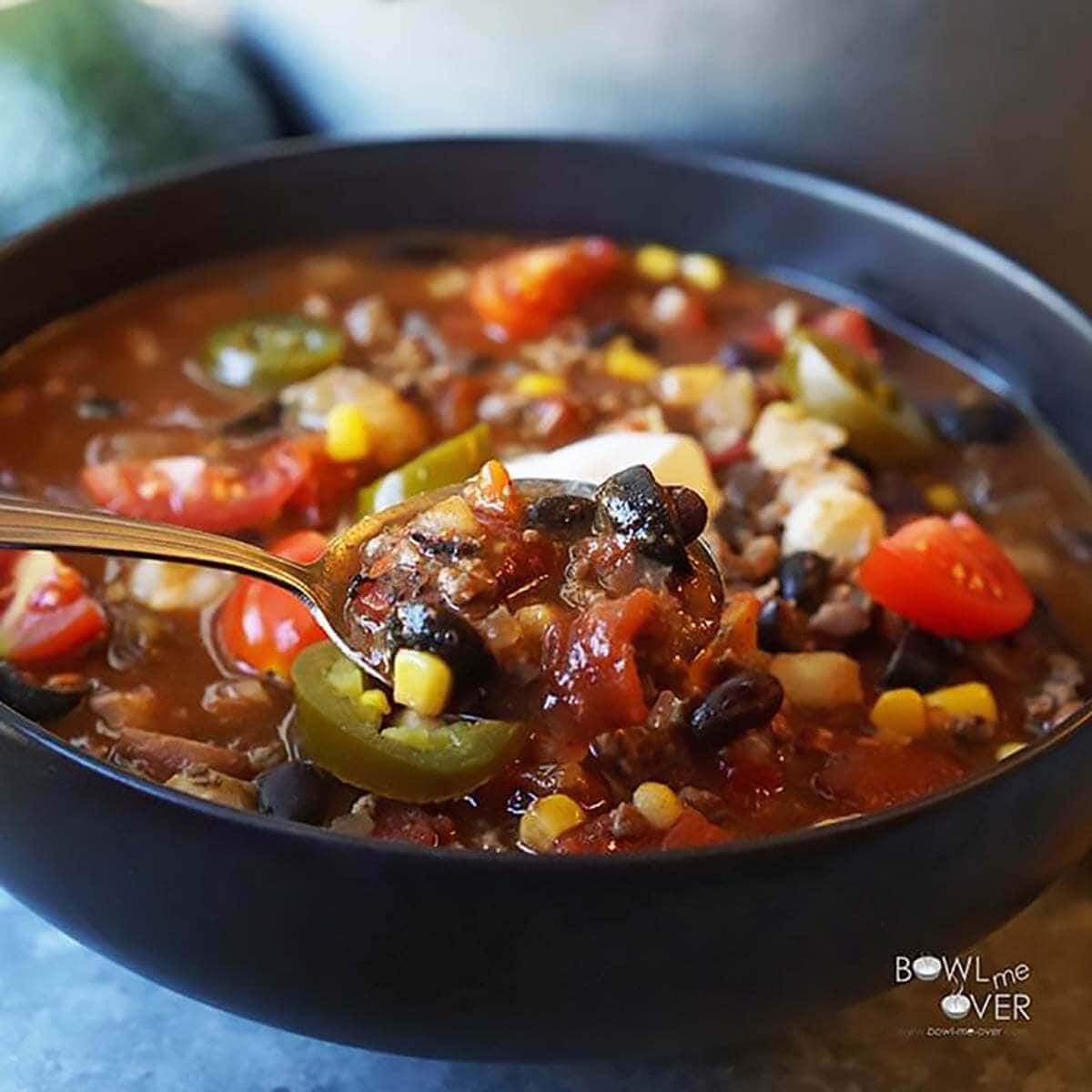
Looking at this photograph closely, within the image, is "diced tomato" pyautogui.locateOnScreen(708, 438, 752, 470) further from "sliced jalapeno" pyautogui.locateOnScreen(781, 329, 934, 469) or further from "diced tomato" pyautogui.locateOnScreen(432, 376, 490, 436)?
"diced tomato" pyautogui.locateOnScreen(432, 376, 490, 436)

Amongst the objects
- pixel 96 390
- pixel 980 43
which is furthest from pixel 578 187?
pixel 96 390

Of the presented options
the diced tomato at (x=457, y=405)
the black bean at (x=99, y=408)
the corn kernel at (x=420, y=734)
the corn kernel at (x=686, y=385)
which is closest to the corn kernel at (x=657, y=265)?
the corn kernel at (x=686, y=385)

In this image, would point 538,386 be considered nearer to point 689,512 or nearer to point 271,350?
point 271,350

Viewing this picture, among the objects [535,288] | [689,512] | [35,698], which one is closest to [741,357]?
[535,288]

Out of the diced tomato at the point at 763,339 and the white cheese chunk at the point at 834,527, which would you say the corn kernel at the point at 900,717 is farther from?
the diced tomato at the point at 763,339

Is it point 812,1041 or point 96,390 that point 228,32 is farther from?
point 812,1041

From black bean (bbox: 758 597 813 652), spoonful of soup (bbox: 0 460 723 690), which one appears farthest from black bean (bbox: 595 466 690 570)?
black bean (bbox: 758 597 813 652)
